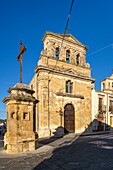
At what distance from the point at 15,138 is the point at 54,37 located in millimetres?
16040

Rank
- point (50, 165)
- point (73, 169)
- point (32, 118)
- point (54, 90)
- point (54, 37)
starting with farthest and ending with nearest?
point (54, 37) < point (54, 90) < point (32, 118) < point (50, 165) < point (73, 169)

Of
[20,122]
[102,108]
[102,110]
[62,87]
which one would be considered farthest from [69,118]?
[20,122]

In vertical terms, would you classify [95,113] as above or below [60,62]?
below

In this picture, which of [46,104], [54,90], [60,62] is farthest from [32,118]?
[60,62]

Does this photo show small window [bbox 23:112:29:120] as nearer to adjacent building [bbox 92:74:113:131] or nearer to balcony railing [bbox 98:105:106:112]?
adjacent building [bbox 92:74:113:131]

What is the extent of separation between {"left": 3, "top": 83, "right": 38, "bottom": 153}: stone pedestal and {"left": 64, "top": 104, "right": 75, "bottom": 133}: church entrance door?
11.7 m

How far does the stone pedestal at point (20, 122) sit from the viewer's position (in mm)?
7676

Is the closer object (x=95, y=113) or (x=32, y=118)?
(x=32, y=118)

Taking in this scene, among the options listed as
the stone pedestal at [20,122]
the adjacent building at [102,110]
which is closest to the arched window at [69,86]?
the adjacent building at [102,110]

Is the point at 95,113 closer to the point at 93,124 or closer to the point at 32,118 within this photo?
the point at 93,124

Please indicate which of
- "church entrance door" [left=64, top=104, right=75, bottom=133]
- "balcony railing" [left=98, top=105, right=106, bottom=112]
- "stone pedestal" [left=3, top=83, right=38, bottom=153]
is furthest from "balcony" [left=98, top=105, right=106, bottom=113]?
"stone pedestal" [left=3, top=83, right=38, bottom=153]

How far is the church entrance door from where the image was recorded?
64.4ft

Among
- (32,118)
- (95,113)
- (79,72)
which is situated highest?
(79,72)

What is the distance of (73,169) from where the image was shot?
494cm
